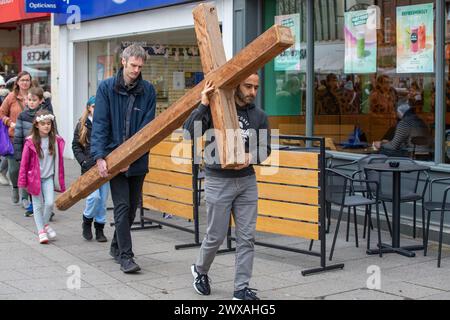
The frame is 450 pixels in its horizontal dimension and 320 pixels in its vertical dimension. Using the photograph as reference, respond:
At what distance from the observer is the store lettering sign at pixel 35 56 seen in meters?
18.5

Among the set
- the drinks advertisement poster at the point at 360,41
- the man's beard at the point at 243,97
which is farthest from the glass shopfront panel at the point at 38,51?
the man's beard at the point at 243,97

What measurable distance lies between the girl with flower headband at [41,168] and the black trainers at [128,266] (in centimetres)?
172

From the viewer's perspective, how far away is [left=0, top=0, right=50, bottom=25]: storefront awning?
57.9 feet

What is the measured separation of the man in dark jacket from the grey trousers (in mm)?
1139

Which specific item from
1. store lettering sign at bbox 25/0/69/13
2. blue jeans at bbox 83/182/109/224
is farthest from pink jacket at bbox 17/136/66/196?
store lettering sign at bbox 25/0/69/13

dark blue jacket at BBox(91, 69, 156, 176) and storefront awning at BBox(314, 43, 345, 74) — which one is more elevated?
storefront awning at BBox(314, 43, 345, 74)

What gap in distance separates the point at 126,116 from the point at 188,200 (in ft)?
5.89

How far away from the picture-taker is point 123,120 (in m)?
6.44

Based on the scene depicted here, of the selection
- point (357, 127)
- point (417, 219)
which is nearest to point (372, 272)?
point (417, 219)

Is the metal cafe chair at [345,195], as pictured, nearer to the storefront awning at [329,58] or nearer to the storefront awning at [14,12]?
the storefront awning at [329,58]

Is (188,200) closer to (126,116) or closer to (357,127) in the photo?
(126,116)

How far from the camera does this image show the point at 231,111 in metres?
5.12

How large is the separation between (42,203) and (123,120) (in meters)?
2.28

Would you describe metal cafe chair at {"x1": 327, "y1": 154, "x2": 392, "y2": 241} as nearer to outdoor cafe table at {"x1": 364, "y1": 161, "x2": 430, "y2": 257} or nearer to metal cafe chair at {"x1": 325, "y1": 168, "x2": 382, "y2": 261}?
metal cafe chair at {"x1": 325, "y1": 168, "x2": 382, "y2": 261}
